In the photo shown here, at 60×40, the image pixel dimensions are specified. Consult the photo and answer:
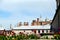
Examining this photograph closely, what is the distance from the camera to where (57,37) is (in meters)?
11.8

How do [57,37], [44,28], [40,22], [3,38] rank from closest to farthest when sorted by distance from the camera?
[3,38] → [57,37] → [44,28] → [40,22]

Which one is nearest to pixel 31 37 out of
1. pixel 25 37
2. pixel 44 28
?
pixel 25 37

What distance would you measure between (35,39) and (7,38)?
1.38 metres

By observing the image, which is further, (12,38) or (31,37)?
(31,37)

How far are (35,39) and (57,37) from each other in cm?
117

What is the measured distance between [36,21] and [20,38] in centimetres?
10553

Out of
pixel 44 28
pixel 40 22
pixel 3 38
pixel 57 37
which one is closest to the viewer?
pixel 3 38

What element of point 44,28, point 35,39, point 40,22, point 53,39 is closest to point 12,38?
point 35,39

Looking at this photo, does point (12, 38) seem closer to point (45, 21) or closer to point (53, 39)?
point (53, 39)

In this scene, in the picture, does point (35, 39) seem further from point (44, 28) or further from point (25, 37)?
point (44, 28)

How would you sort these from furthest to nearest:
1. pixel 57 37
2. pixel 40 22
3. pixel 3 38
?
1. pixel 40 22
2. pixel 57 37
3. pixel 3 38

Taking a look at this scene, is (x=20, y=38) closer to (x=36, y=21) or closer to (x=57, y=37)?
(x=57, y=37)

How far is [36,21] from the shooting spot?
11694 centimetres

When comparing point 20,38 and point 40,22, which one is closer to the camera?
point 20,38
